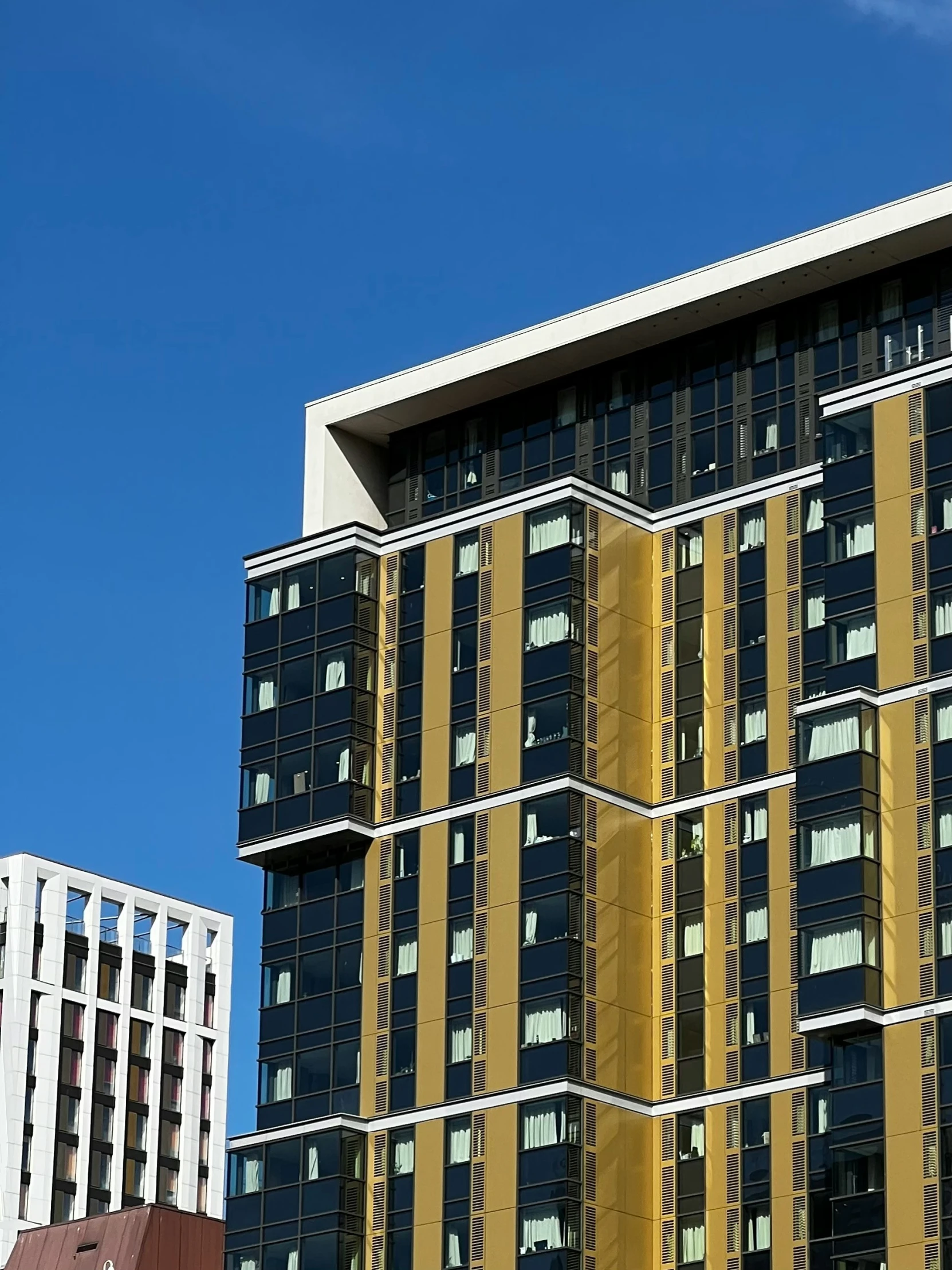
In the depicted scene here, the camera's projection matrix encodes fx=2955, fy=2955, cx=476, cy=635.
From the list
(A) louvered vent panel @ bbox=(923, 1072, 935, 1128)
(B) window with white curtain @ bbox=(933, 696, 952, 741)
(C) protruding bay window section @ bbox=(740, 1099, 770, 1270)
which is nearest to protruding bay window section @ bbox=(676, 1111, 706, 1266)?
(C) protruding bay window section @ bbox=(740, 1099, 770, 1270)

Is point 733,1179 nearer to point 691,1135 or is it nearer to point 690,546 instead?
point 691,1135

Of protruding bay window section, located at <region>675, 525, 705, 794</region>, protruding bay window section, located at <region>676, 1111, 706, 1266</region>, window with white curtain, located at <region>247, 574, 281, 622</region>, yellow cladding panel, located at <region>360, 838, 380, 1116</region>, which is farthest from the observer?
window with white curtain, located at <region>247, 574, 281, 622</region>

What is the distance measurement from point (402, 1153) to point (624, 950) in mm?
10735

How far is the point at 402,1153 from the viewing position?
105m

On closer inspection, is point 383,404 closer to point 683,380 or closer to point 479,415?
point 479,415

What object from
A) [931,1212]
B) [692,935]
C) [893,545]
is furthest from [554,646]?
[931,1212]

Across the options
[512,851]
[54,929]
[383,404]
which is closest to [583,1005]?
[512,851]

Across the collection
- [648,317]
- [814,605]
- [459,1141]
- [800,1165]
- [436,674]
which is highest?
[648,317]

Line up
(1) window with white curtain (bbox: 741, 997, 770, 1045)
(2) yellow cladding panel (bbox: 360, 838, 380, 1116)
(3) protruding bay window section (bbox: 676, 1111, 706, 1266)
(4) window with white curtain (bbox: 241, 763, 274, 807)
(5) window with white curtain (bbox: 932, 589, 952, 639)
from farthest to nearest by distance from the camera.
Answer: (4) window with white curtain (bbox: 241, 763, 274, 807)
(2) yellow cladding panel (bbox: 360, 838, 380, 1116)
(1) window with white curtain (bbox: 741, 997, 770, 1045)
(3) protruding bay window section (bbox: 676, 1111, 706, 1266)
(5) window with white curtain (bbox: 932, 589, 952, 639)

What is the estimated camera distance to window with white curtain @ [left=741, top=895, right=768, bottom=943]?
102 m

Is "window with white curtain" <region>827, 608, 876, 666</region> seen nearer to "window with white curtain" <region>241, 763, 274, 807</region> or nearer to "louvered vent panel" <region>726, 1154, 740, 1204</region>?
"louvered vent panel" <region>726, 1154, 740, 1204</region>

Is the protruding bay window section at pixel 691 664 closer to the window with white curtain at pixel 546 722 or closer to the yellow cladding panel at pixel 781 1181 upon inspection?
the window with white curtain at pixel 546 722

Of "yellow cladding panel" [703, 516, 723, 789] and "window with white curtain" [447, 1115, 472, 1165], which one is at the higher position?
"yellow cladding panel" [703, 516, 723, 789]

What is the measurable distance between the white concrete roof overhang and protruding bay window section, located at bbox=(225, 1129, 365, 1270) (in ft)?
100
